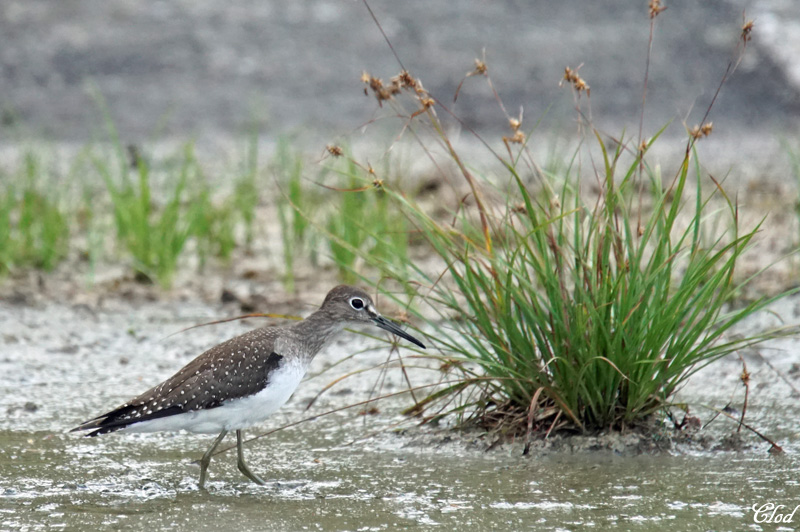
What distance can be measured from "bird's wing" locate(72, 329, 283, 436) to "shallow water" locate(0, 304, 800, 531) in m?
0.31

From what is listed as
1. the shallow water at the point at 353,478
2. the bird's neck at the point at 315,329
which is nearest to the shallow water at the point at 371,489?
the shallow water at the point at 353,478

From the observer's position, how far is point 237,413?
182 inches

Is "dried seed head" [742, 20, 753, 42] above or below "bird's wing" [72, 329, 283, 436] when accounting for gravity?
above

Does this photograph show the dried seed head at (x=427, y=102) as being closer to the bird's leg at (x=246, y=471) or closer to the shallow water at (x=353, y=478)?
the shallow water at (x=353, y=478)

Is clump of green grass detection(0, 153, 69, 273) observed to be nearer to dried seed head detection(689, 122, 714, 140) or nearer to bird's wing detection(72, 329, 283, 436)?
bird's wing detection(72, 329, 283, 436)

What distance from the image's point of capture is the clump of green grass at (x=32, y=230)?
7.92 m

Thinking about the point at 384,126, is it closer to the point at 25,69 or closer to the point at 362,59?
the point at 362,59

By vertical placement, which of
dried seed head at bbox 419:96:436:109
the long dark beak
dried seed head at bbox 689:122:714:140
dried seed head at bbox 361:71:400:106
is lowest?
the long dark beak

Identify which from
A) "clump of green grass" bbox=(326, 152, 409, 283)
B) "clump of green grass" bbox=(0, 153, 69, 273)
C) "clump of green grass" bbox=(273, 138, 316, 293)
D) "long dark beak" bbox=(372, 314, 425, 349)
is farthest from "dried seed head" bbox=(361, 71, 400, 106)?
"clump of green grass" bbox=(0, 153, 69, 273)

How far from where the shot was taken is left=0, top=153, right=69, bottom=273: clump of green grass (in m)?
7.92

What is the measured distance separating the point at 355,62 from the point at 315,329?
8.87 meters

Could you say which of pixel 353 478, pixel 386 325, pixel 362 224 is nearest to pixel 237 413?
pixel 353 478

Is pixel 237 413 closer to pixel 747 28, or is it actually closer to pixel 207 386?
pixel 207 386

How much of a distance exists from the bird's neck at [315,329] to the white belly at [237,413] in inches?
15.4
